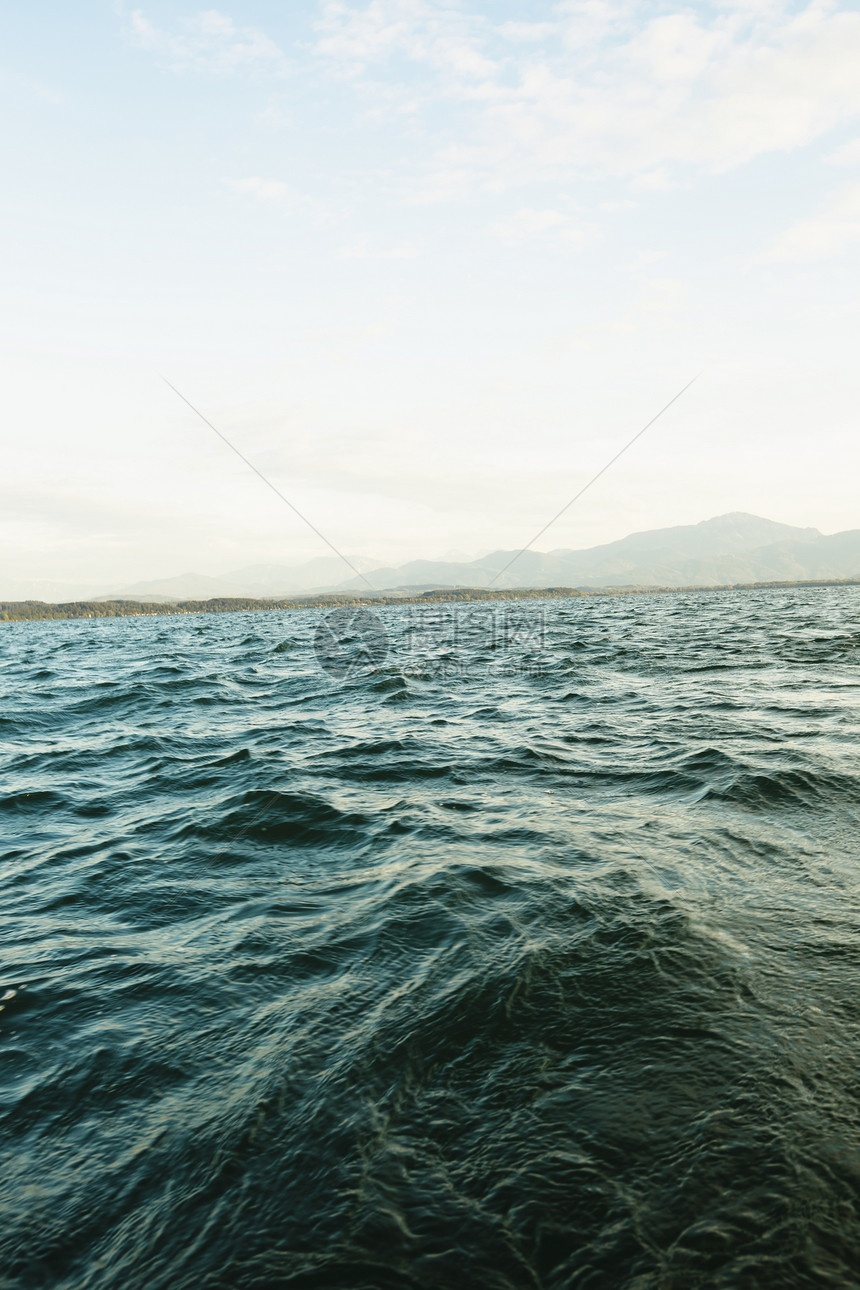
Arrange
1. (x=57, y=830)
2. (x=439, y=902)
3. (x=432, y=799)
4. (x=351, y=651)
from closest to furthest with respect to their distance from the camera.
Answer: (x=439, y=902) < (x=57, y=830) < (x=432, y=799) < (x=351, y=651)

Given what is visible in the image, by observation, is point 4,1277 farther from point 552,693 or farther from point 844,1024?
point 552,693

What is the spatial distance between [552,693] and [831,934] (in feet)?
44.7

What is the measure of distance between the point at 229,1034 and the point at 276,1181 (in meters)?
1.39

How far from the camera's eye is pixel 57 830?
9.26 meters

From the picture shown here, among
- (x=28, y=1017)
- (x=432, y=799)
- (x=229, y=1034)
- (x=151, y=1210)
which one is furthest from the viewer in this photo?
(x=432, y=799)

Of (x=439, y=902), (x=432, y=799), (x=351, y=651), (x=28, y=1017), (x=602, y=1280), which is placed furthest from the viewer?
(x=351, y=651)

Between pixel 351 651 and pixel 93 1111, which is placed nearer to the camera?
pixel 93 1111

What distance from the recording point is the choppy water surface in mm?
3084

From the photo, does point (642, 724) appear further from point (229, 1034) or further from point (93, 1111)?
point (93, 1111)

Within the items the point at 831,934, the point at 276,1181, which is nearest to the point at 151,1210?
the point at 276,1181

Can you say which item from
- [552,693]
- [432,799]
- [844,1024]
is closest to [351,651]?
[552,693]

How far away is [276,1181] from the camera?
3439 mm

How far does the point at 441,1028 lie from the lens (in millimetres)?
4543

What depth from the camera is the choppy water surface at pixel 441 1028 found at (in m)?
3.08
